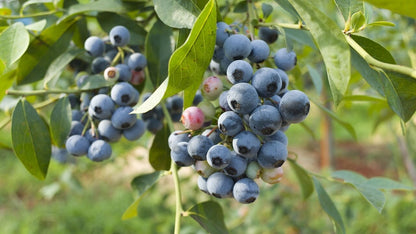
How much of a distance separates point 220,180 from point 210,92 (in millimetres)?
146

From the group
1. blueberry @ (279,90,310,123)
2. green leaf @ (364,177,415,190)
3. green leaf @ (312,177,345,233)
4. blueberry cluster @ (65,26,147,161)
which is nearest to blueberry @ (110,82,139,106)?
blueberry cluster @ (65,26,147,161)

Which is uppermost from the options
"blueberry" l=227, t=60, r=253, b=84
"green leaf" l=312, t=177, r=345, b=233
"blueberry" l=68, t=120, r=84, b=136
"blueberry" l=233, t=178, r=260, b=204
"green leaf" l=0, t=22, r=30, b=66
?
"blueberry" l=227, t=60, r=253, b=84

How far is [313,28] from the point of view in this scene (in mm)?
437

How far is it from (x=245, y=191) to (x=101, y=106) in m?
0.33

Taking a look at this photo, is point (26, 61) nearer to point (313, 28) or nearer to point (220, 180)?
point (220, 180)

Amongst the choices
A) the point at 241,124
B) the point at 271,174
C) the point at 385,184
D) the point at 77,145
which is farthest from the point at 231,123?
the point at 385,184

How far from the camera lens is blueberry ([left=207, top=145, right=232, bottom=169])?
0.54m

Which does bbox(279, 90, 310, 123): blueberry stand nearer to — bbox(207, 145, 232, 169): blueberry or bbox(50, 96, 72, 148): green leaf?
bbox(207, 145, 232, 169): blueberry

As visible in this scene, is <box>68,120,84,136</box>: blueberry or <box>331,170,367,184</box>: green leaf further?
<box>331,170,367,184</box>: green leaf

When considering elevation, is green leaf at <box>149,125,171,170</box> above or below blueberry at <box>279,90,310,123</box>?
below

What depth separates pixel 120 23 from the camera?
0.78 meters

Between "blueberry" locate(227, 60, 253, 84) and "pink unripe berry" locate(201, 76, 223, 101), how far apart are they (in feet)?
0.19

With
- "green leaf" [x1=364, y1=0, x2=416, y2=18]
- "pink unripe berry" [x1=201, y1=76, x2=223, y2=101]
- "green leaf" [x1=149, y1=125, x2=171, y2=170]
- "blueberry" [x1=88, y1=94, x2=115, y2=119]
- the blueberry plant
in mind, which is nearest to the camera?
"green leaf" [x1=364, y1=0, x2=416, y2=18]

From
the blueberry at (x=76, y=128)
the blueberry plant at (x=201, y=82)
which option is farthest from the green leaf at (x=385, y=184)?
the blueberry at (x=76, y=128)
